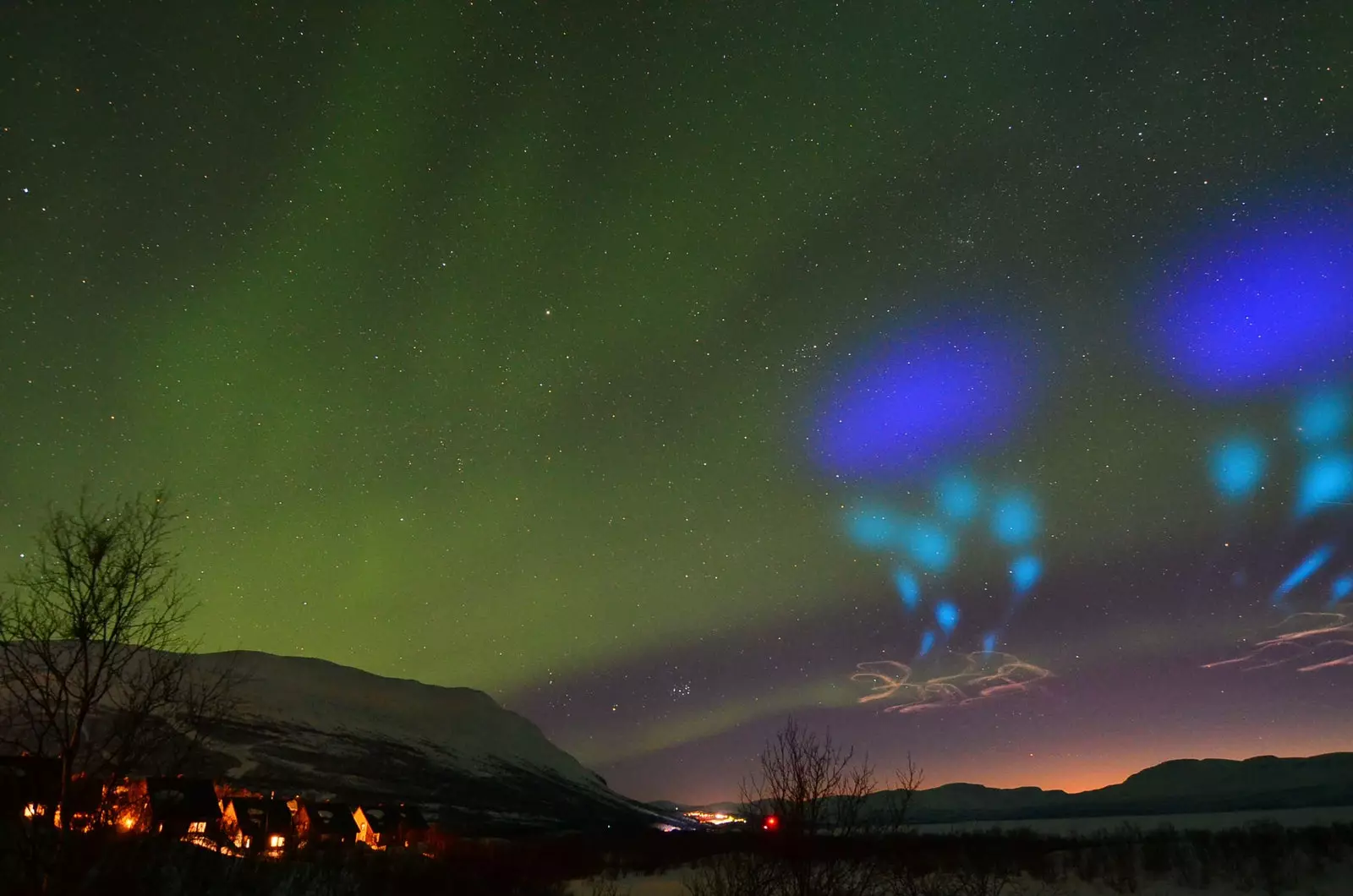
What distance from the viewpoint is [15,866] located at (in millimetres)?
16109

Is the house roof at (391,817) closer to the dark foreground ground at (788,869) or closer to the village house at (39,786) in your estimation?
the dark foreground ground at (788,869)

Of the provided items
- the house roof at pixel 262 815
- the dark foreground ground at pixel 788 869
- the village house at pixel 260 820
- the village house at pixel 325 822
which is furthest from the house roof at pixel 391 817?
the dark foreground ground at pixel 788 869

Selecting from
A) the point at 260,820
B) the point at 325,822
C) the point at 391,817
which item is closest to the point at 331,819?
the point at 325,822

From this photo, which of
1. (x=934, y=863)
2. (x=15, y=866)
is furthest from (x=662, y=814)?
(x=15, y=866)

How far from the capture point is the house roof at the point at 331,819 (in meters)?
69.9

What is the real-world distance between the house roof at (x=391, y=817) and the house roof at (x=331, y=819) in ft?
5.53

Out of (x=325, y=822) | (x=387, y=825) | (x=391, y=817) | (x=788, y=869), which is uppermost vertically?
(x=788, y=869)

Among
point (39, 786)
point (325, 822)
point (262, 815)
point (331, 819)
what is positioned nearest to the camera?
point (39, 786)

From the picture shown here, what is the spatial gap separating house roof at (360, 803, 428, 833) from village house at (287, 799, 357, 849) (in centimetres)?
162

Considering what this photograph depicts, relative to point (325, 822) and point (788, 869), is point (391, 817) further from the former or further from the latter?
point (788, 869)

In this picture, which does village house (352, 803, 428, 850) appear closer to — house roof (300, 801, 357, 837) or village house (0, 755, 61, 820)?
house roof (300, 801, 357, 837)

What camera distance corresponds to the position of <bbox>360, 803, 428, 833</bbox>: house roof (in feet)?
Answer: 246

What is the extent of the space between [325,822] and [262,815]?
6407mm

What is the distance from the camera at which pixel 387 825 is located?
247ft
